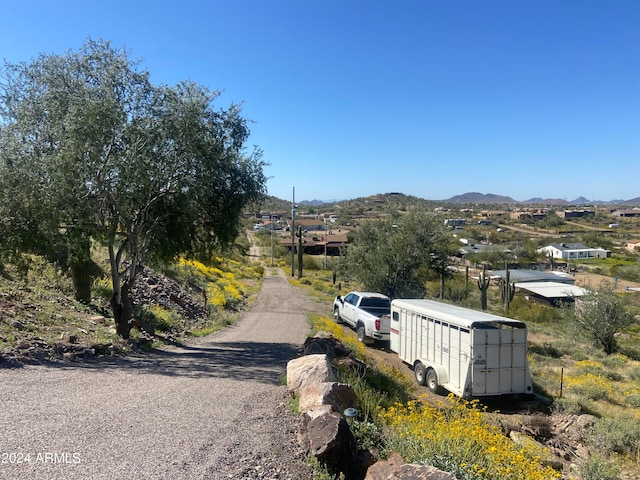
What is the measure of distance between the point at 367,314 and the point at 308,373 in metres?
12.1

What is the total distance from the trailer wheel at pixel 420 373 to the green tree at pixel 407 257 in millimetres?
13525

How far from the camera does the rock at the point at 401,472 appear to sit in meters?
4.16

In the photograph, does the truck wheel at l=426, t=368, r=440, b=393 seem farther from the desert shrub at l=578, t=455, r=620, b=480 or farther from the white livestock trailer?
the desert shrub at l=578, t=455, r=620, b=480

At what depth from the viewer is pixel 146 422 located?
20.2 ft

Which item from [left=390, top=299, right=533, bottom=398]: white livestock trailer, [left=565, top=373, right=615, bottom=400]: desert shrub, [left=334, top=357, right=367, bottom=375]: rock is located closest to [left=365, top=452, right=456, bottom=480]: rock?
[left=334, top=357, right=367, bottom=375]: rock

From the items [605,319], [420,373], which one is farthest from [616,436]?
[605,319]

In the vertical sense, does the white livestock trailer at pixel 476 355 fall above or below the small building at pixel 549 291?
above

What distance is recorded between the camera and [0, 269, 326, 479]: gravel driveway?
4.84m

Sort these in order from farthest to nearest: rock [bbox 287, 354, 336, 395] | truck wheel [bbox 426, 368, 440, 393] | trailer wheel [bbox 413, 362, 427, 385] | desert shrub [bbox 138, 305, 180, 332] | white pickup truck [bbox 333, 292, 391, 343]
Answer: white pickup truck [bbox 333, 292, 391, 343] → desert shrub [bbox 138, 305, 180, 332] → trailer wheel [bbox 413, 362, 427, 385] → truck wheel [bbox 426, 368, 440, 393] → rock [bbox 287, 354, 336, 395]

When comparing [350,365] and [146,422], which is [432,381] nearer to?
[350,365]

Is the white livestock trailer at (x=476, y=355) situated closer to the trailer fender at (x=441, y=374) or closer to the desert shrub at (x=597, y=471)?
the trailer fender at (x=441, y=374)

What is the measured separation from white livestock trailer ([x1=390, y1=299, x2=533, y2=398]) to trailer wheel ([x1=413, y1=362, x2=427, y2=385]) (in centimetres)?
21

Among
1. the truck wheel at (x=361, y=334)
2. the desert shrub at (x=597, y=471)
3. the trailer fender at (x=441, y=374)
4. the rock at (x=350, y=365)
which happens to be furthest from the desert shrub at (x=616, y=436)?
the truck wheel at (x=361, y=334)

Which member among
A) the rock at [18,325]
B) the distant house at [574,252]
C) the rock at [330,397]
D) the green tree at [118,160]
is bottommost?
the distant house at [574,252]
